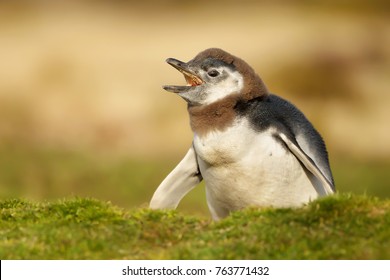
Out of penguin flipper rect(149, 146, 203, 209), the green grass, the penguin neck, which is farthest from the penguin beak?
the green grass

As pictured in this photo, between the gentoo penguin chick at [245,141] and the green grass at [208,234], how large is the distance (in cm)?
84

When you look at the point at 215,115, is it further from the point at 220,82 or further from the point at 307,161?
the point at 307,161

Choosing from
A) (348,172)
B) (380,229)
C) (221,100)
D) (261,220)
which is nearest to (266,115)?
(221,100)

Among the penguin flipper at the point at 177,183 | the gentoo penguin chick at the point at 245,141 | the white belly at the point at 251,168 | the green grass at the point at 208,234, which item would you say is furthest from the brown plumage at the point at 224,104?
the green grass at the point at 208,234

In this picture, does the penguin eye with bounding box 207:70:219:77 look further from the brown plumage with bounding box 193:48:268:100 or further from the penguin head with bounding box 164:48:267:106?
the brown plumage with bounding box 193:48:268:100

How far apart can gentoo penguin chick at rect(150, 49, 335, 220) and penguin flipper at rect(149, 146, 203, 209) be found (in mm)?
442

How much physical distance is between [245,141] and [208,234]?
1.54 m

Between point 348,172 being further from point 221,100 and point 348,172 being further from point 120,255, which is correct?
point 120,255

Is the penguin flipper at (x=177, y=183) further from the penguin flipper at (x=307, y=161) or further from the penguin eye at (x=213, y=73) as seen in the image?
the penguin flipper at (x=307, y=161)

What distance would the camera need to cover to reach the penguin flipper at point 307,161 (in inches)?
366

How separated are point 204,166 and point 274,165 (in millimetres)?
821

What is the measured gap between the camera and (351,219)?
25.8 feet

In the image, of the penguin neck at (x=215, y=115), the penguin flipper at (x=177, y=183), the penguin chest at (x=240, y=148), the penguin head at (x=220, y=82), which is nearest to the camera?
the penguin chest at (x=240, y=148)

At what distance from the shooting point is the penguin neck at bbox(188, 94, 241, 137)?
927 cm
